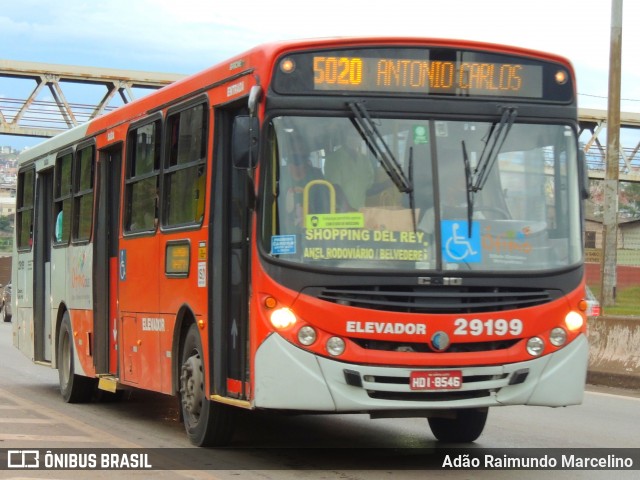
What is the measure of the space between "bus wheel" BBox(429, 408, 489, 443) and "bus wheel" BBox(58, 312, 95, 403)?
5277 millimetres

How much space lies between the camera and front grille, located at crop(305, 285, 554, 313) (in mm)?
9148

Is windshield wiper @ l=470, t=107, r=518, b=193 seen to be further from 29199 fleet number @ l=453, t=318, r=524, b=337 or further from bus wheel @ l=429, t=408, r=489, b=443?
bus wheel @ l=429, t=408, r=489, b=443

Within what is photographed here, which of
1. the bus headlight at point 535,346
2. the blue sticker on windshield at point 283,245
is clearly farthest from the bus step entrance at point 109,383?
the bus headlight at point 535,346

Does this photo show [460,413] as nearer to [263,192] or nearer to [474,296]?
[474,296]

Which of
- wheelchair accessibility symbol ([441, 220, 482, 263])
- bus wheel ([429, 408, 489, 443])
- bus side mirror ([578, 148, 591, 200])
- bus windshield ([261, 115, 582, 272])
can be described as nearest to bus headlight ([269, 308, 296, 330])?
bus windshield ([261, 115, 582, 272])

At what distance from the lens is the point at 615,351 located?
17328 millimetres

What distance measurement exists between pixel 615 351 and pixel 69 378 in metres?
7.04

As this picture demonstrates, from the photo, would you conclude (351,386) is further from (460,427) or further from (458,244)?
(460,427)

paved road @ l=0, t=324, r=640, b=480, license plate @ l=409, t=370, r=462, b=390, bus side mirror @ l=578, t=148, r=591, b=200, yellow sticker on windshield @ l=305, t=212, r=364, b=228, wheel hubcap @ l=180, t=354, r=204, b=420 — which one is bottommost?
paved road @ l=0, t=324, r=640, b=480

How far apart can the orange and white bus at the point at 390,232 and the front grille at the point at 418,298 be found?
0.01 m

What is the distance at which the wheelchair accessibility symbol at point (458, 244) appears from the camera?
367 inches

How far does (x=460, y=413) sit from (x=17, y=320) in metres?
8.93

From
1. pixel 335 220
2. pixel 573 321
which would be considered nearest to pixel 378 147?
pixel 335 220

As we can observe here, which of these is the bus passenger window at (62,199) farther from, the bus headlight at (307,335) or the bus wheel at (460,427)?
the bus headlight at (307,335)
